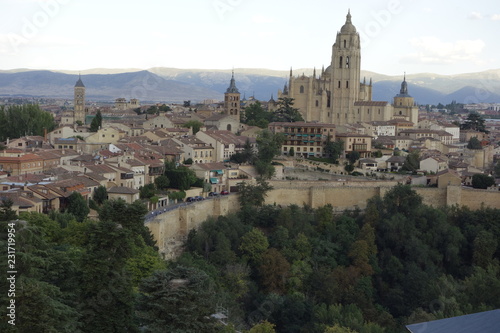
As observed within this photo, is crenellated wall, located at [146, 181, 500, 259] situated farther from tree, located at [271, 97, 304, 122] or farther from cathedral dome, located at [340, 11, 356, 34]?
cathedral dome, located at [340, 11, 356, 34]

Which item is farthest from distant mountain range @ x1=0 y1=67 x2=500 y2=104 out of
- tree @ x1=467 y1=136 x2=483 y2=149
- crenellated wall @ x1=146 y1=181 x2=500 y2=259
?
crenellated wall @ x1=146 y1=181 x2=500 y2=259

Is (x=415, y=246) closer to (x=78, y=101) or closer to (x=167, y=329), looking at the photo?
(x=167, y=329)

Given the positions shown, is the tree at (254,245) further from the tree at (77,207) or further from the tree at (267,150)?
the tree at (267,150)

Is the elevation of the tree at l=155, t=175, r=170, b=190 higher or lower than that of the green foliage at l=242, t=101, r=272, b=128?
lower

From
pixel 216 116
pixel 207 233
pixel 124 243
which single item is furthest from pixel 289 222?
pixel 216 116

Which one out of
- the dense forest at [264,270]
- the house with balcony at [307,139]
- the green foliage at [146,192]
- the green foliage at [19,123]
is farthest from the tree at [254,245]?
the green foliage at [19,123]
